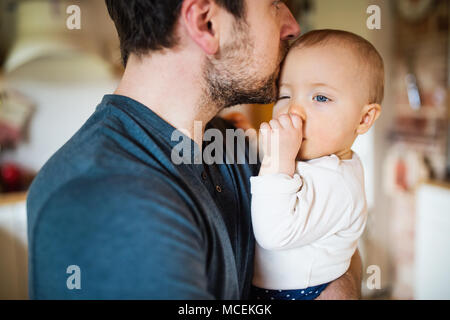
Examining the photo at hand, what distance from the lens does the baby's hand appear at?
0.79 metres

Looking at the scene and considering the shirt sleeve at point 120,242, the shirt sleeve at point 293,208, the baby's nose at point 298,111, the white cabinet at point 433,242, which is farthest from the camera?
the white cabinet at point 433,242

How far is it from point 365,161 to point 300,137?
6.93 ft

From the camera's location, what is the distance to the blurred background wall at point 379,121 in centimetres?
221

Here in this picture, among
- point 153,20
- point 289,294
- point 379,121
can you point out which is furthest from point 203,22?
point 379,121

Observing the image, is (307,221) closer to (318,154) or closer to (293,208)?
(293,208)

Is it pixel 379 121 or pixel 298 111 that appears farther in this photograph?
pixel 379 121

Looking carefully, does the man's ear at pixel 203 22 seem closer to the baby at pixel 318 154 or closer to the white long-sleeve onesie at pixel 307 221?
the baby at pixel 318 154

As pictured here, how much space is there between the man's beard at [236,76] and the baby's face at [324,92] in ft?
0.20

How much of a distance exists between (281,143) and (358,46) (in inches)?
12.3

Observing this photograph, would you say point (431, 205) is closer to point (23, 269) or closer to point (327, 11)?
point (327, 11)

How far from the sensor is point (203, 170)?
80 cm

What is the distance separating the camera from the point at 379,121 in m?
2.68

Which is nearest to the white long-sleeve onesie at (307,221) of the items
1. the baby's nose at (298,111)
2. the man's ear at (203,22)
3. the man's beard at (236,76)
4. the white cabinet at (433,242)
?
the baby's nose at (298,111)

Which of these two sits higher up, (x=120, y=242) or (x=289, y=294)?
(x=120, y=242)
